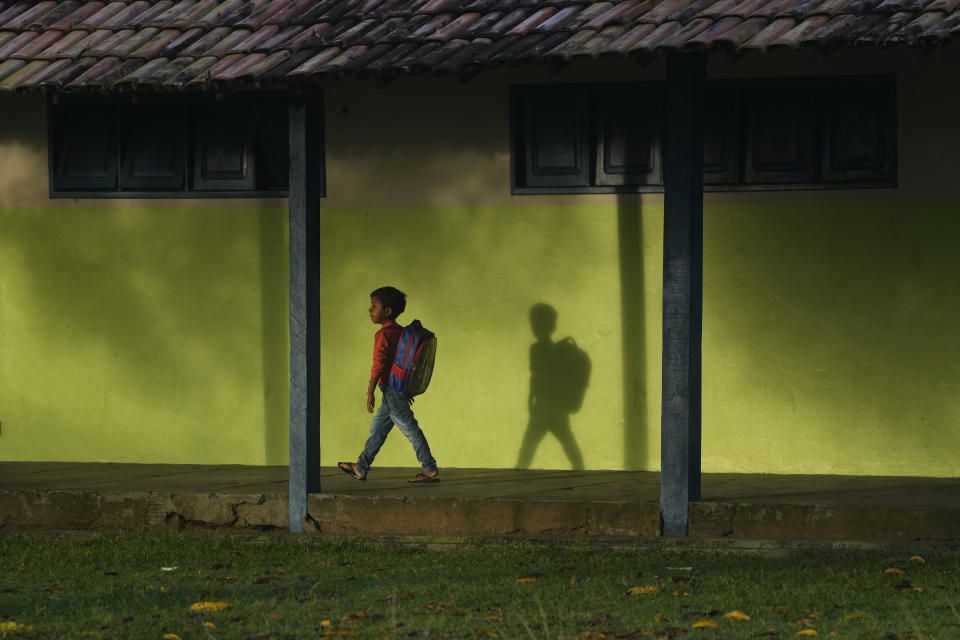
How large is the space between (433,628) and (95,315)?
21.1 ft

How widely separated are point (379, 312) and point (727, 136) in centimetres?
276

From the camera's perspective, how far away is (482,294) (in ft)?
43.2

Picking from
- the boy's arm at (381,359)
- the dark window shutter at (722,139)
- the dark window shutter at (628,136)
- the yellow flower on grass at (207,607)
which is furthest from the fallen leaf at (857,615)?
the dark window shutter at (628,136)

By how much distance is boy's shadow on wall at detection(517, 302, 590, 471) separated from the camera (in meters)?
13.0

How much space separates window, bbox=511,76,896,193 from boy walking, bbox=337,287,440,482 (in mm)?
1530

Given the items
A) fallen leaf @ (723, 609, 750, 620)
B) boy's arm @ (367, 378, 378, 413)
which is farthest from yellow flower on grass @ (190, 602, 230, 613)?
boy's arm @ (367, 378, 378, 413)

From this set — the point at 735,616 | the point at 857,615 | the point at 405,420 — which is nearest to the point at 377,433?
the point at 405,420

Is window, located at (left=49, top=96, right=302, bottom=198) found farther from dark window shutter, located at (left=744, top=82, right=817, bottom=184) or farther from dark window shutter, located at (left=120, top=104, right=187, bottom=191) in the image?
dark window shutter, located at (left=744, top=82, right=817, bottom=184)

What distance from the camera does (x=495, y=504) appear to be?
430 inches

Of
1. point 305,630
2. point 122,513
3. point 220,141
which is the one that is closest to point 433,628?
point 305,630

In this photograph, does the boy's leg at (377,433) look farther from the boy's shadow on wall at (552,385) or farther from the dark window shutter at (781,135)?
the dark window shutter at (781,135)

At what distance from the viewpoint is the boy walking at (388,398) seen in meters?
12.0

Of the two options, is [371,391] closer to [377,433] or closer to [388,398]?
[388,398]

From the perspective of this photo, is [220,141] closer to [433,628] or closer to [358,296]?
[358,296]
